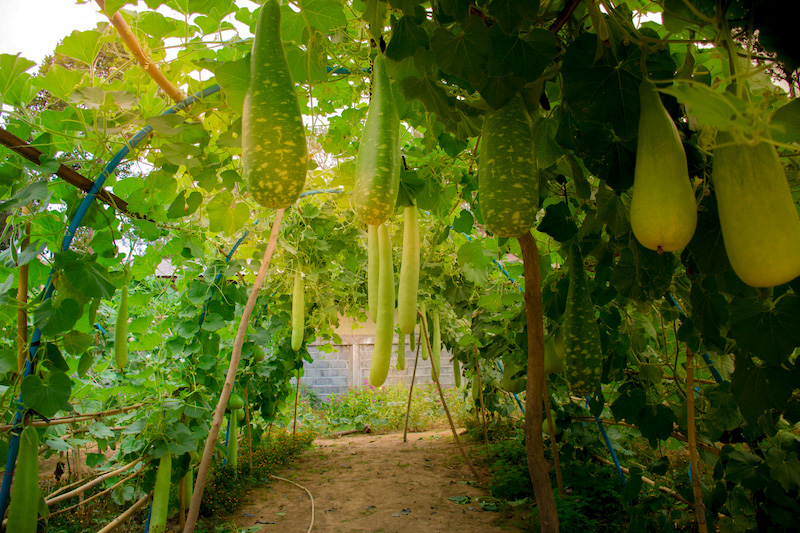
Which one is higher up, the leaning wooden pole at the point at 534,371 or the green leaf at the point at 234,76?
the green leaf at the point at 234,76

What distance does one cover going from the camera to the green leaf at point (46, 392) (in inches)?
59.1

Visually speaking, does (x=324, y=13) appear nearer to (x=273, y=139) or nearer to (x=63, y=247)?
(x=273, y=139)

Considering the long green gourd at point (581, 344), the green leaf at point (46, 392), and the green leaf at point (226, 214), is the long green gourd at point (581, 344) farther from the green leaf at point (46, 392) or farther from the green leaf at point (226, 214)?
the green leaf at point (46, 392)

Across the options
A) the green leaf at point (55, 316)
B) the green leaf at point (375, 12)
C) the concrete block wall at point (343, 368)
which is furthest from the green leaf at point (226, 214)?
the concrete block wall at point (343, 368)

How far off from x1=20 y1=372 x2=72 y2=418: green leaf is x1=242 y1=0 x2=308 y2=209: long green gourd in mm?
1163

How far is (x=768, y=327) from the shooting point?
1189mm

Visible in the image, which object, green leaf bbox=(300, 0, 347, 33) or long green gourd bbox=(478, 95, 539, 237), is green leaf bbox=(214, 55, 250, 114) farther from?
long green gourd bbox=(478, 95, 539, 237)

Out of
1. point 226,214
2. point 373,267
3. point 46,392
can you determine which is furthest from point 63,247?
point 373,267

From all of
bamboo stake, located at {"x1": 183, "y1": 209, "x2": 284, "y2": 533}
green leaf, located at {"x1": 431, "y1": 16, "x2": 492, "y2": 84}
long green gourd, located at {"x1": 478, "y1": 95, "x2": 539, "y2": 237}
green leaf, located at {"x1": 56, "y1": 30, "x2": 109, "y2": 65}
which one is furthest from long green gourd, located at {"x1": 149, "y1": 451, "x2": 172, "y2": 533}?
green leaf, located at {"x1": 431, "y1": 16, "x2": 492, "y2": 84}

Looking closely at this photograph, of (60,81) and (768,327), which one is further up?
(60,81)

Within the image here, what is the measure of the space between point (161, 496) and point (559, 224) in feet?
10.3

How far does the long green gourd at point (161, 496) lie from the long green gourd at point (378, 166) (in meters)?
2.86

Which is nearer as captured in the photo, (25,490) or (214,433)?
(25,490)

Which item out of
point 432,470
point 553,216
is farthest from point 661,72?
point 432,470
